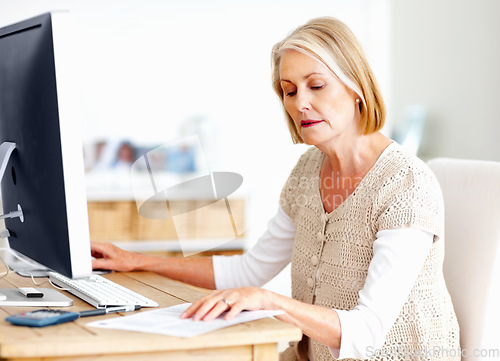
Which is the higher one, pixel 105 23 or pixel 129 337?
pixel 105 23

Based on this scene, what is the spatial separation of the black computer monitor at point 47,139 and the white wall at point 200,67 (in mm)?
2760

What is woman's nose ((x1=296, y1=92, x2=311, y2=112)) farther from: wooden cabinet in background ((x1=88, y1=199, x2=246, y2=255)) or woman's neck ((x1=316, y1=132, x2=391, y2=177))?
wooden cabinet in background ((x1=88, y1=199, x2=246, y2=255))

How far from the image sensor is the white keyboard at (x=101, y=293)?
1156 millimetres

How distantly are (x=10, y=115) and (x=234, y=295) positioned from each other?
539 mm

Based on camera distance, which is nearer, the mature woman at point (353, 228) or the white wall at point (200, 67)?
the mature woman at point (353, 228)

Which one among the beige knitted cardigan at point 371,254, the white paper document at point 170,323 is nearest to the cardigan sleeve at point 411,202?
the beige knitted cardigan at point 371,254

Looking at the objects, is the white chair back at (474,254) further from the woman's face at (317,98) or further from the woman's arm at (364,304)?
the woman's face at (317,98)

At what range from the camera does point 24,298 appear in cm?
121

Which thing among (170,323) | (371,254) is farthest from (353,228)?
(170,323)

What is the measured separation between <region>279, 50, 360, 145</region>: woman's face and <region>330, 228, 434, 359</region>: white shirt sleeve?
278 millimetres

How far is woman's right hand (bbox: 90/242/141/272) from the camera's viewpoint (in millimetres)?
1584

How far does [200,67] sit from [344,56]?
276cm

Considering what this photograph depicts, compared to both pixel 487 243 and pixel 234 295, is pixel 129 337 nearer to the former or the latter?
pixel 234 295

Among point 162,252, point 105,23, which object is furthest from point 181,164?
point 105,23
